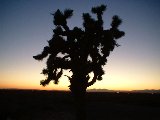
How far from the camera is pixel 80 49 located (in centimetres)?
2064

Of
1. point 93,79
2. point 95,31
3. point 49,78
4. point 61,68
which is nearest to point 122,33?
point 95,31

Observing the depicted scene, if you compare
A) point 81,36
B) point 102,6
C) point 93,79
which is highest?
point 102,6

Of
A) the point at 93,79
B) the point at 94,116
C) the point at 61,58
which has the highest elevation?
the point at 61,58

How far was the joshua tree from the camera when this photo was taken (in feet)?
66.8

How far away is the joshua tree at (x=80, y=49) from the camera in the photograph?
20359 mm

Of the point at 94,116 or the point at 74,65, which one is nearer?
the point at 74,65

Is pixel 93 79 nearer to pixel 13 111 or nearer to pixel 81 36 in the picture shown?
pixel 81 36

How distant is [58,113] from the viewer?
27.8 meters

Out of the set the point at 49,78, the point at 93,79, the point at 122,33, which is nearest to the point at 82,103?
the point at 93,79

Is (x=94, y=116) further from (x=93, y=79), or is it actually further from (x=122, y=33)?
(x=122, y=33)

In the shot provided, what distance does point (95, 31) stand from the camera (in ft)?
67.4

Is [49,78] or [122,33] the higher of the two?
[122,33]

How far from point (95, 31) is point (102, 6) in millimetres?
2227

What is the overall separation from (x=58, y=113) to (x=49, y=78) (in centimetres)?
832
